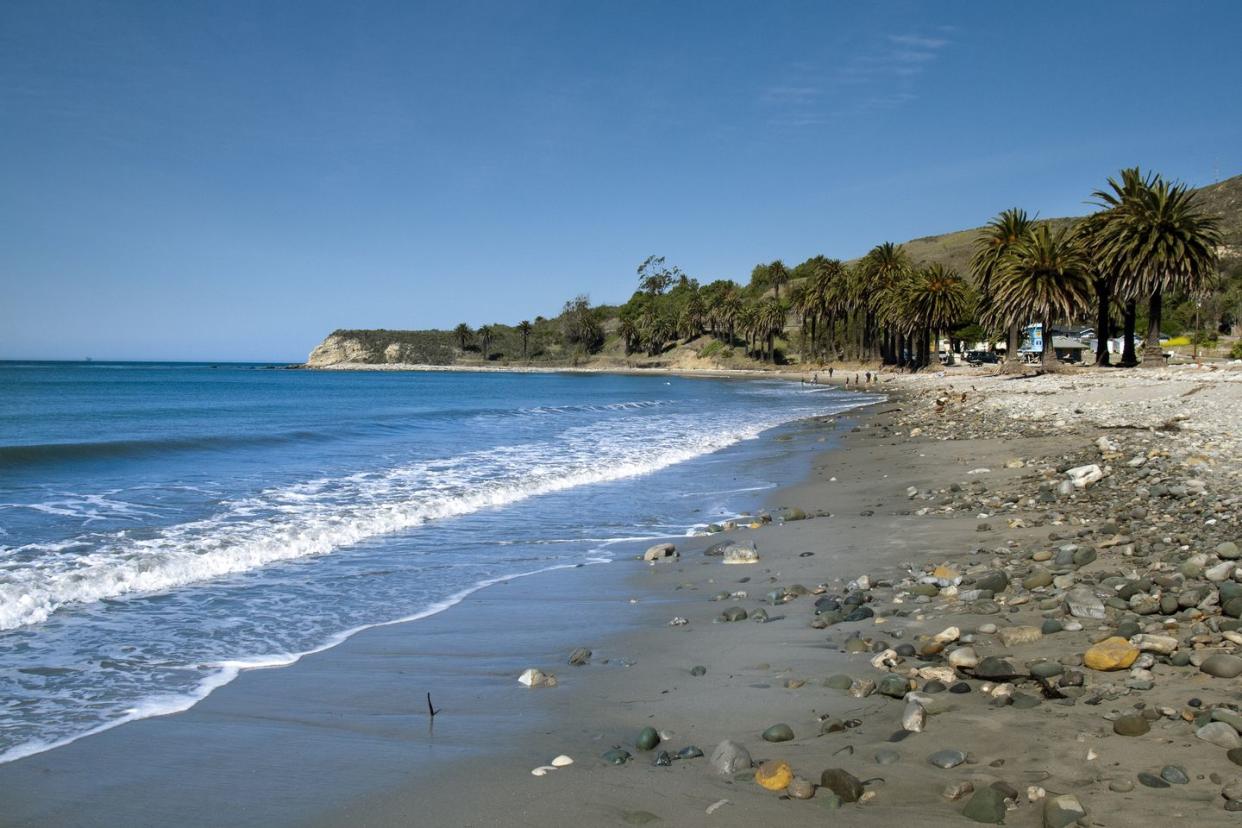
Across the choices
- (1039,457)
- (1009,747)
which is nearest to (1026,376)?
(1039,457)

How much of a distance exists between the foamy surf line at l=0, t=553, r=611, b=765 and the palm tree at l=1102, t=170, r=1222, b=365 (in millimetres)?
45978

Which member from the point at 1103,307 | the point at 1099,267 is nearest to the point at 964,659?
the point at 1099,267

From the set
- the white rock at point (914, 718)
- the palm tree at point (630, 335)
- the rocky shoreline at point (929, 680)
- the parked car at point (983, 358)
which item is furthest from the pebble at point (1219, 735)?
the palm tree at point (630, 335)

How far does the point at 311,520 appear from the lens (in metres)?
12.5

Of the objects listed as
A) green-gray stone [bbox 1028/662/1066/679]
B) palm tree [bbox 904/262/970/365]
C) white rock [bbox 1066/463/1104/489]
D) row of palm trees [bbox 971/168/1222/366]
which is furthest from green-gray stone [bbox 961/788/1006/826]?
palm tree [bbox 904/262/970/365]

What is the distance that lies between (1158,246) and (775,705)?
4748 cm

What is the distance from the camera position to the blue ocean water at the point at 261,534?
6438 millimetres

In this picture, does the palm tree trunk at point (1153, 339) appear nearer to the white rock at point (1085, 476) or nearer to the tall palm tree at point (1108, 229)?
the tall palm tree at point (1108, 229)

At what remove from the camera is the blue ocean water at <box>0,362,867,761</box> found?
21.1 ft

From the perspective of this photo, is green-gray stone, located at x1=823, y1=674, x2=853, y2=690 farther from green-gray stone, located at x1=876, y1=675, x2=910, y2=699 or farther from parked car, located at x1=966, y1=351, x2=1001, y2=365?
parked car, located at x1=966, y1=351, x2=1001, y2=365

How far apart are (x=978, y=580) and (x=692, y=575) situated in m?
3.05

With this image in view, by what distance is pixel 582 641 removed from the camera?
22.4ft

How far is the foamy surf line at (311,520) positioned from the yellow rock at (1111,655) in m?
8.74

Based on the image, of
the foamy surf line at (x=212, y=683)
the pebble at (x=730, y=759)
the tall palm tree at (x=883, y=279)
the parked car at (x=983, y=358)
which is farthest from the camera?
the parked car at (x=983, y=358)
